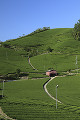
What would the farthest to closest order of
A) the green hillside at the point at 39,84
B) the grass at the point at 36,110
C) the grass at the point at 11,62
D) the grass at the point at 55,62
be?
the grass at the point at 55,62 → the grass at the point at 11,62 → the green hillside at the point at 39,84 → the grass at the point at 36,110

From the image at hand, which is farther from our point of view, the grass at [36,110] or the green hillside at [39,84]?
the green hillside at [39,84]

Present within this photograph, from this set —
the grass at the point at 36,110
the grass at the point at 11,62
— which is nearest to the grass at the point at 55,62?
the grass at the point at 11,62

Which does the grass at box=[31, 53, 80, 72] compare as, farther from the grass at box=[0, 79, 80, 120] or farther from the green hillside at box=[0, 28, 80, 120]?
the grass at box=[0, 79, 80, 120]

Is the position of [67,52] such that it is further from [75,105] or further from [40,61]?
[75,105]

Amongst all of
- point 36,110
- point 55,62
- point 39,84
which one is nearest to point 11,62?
point 55,62

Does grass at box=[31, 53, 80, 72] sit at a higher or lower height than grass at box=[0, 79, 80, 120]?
higher

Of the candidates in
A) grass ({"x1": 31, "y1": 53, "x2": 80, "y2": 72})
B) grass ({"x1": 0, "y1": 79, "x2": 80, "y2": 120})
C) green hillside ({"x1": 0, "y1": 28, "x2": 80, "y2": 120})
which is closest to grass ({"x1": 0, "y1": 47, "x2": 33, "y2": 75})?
green hillside ({"x1": 0, "y1": 28, "x2": 80, "y2": 120})

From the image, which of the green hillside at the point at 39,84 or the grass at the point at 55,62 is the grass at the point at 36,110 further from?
the grass at the point at 55,62

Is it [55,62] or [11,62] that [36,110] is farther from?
[11,62]

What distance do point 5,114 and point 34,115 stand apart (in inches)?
305

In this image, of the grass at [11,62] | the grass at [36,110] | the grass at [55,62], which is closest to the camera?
the grass at [36,110]

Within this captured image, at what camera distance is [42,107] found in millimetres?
52906

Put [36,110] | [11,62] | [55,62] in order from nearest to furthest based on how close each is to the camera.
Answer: [36,110] < [11,62] < [55,62]

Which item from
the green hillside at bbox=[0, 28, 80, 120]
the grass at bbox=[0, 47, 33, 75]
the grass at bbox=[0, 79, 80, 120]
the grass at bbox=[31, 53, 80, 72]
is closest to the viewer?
the grass at bbox=[0, 79, 80, 120]
